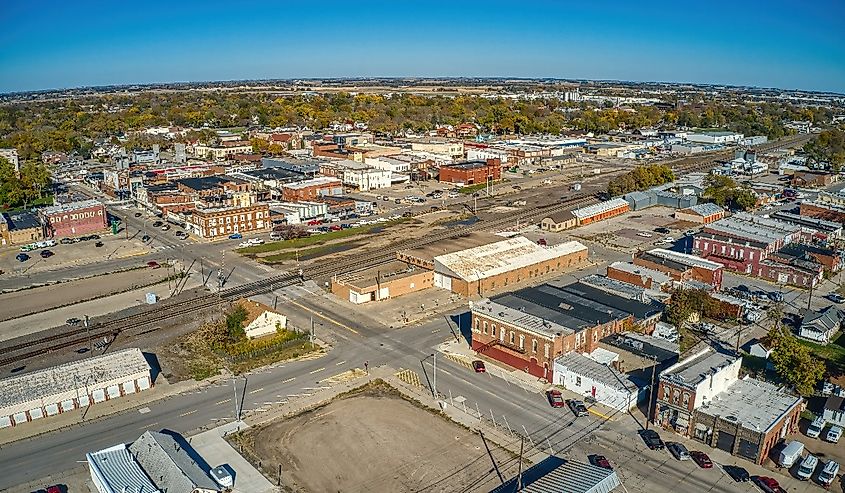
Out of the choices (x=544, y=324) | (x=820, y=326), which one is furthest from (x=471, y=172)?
(x=544, y=324)

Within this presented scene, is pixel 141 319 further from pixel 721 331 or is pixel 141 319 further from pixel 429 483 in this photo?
pixel 721 331

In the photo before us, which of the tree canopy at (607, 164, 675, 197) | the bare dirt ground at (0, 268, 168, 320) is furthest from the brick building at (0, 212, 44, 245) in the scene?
the tree canopy at (607, 164, 675, 197)

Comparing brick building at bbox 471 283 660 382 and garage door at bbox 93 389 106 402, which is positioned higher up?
brick building at bbox 471 283 660 382

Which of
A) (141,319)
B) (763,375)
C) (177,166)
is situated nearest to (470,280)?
(763,375)

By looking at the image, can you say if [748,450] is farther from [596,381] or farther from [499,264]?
[499,264]

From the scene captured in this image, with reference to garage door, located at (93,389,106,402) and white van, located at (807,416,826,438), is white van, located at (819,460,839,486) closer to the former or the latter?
white van, located at (807,416,826,438)

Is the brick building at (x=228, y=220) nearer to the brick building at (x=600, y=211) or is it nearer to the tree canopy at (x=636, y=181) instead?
the brick building at (x=600, y=211)

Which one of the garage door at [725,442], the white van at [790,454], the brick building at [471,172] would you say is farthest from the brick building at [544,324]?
the brick building at [471,172]
